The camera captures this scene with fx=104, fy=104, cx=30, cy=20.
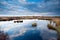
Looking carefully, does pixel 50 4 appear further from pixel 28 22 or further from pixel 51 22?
pixel 28 22

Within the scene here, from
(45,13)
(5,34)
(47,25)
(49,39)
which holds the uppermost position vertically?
(45,13)

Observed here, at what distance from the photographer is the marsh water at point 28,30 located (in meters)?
1.68

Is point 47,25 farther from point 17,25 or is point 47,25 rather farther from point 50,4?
point 17,25

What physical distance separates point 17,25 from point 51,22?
0.57 meters

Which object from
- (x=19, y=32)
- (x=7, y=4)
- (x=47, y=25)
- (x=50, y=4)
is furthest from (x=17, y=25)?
(x=50, y=4)

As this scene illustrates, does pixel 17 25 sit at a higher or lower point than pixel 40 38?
higher

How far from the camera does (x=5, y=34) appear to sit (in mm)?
1669

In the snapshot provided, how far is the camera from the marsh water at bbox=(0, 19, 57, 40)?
5.50ft

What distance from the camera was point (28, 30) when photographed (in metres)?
1.71

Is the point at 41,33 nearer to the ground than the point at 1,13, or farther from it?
nearer to the ground

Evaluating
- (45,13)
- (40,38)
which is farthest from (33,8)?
(40,38)

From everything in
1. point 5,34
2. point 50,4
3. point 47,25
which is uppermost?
point 50,4

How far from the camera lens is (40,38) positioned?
171 centimetres

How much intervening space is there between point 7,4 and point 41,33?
0.74 metres
